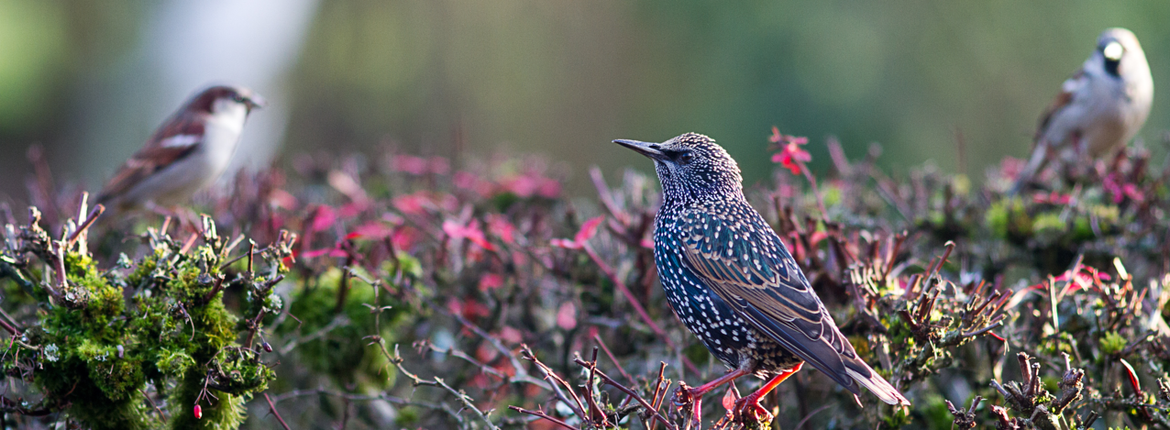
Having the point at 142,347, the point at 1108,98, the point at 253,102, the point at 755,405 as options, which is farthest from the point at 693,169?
the point at 1108,98

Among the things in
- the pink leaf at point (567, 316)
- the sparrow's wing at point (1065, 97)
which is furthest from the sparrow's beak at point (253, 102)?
the sparrow's wing at point (1065, 97)

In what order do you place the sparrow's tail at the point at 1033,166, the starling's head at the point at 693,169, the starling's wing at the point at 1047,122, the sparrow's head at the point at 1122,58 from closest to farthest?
the starling's head at the point at 693,169 → the sparrow's tail at the point at 1033,166 → the starling's wing at the point at 1047,122 → the sparrow's head at the point at 1122,58

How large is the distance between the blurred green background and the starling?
6.44 meters

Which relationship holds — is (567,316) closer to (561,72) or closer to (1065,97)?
(1065,97)

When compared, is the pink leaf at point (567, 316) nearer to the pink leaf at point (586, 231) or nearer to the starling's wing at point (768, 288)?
the pink leaf at point (586, 231)

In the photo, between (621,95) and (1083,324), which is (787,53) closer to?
(621,95)

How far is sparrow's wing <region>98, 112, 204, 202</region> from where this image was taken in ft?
14.3

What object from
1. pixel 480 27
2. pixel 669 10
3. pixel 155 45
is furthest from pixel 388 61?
pixel 669 10

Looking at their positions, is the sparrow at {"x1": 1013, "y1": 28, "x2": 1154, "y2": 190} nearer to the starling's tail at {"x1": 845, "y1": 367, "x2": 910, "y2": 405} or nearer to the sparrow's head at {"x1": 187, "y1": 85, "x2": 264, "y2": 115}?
the starling's tail at {"x1": 845, "y1": 367, "x2": 910, "y2": 405}

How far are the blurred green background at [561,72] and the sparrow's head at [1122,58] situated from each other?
4403 mm

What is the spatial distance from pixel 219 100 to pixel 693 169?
3159mm

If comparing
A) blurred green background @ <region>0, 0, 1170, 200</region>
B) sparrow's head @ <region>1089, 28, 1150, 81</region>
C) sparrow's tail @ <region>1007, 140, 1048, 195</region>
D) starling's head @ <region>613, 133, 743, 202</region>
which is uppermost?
sparrow's head @ <region>1089, 28, 1150, 81</region>

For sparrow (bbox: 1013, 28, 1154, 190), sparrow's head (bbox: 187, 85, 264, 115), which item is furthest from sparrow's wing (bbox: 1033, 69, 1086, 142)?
sparrow's head (bbox: 187, 85, 264, 115)

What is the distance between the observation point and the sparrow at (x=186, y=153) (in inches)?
173
